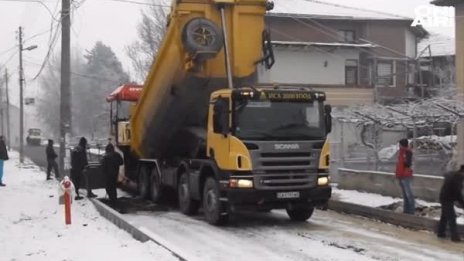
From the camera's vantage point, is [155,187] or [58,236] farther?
[155,187]

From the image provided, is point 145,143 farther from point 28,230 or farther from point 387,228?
point 387,228

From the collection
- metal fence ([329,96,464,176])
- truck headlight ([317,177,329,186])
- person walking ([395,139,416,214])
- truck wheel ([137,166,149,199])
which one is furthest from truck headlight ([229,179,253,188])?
metal fence ([329,96,464,176])

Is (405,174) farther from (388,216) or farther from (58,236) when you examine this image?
(58,236)

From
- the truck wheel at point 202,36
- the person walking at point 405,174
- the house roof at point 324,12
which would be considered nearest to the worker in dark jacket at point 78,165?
the truck wheel at point 202,36

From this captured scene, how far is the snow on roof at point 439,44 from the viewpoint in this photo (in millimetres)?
45172

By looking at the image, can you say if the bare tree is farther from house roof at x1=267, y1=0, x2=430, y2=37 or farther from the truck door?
the truck door

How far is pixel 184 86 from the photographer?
1436 centimetres

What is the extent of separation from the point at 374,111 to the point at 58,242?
44.4 feet

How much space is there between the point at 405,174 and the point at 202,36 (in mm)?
5282

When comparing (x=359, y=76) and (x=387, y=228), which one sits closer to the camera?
(x=387, y=228)

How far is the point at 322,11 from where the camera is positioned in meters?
41.9

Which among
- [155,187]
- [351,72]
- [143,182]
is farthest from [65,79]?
[351,72]

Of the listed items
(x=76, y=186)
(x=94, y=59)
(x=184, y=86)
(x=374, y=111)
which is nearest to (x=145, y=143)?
(x=76, y=186)

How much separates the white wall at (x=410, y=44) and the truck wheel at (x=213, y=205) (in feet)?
109
